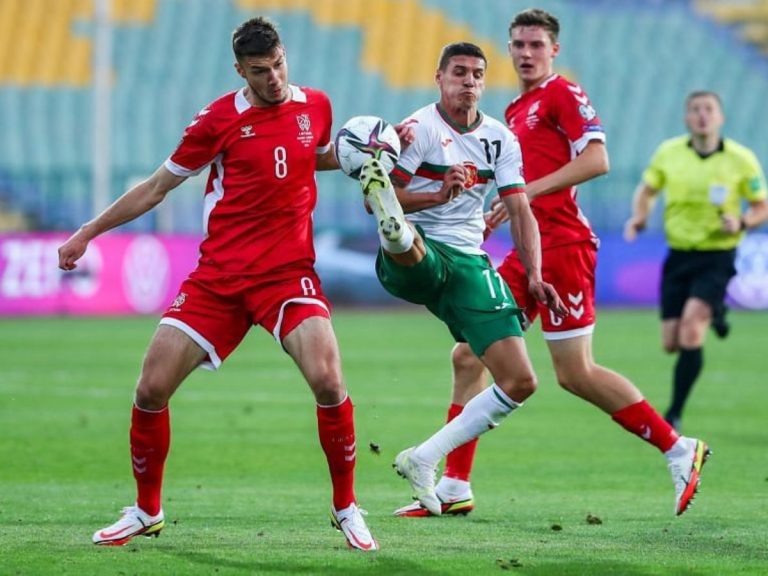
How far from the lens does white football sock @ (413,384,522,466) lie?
7328 millimetres

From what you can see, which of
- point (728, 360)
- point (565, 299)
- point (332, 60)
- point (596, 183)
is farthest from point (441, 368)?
point (332, 60)

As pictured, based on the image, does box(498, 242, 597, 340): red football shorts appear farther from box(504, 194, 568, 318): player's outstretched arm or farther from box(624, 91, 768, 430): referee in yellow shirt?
box(624, 91, 768, 430): referee in yellow shirt

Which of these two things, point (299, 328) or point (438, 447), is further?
point (438, 447)

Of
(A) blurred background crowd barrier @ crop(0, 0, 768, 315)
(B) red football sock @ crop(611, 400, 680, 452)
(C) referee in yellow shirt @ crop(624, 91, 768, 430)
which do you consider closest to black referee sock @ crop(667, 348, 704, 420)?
(C) referee in yellow shirt @ crop(624, 91, 768, 430)

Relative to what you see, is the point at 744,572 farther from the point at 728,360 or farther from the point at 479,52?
the point at 728,360

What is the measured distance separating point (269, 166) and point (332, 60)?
27.7m

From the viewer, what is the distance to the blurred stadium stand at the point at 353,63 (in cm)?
3156


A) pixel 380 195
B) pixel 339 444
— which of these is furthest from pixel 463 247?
pixel 339 444

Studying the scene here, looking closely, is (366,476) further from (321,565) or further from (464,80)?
(321,565)

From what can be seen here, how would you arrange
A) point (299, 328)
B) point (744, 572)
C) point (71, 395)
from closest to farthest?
point (744, 572), point (299, 328), point (71, 395)

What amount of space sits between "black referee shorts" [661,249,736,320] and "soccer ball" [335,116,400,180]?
554 centimetres

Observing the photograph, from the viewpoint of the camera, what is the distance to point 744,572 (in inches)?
236

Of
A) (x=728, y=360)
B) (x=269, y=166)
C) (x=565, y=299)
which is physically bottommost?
(x=728, y=360)

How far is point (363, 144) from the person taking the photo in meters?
6.68
